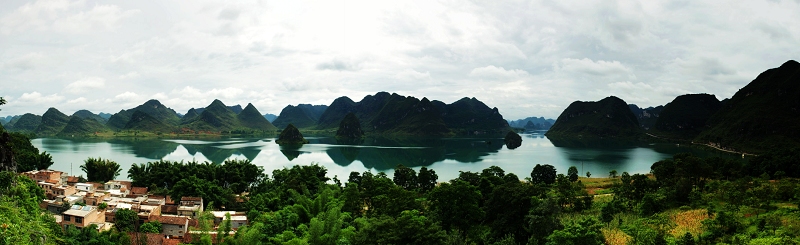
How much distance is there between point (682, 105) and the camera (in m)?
120

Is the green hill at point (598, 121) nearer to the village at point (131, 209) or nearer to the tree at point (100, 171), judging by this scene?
the tree at point (100, 171)

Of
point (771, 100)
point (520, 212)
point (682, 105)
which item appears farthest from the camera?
point (682, 105)

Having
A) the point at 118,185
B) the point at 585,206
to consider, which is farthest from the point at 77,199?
the point at 585,206

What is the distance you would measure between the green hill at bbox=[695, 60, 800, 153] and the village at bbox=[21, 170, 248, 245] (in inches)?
3046

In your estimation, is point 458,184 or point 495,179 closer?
point 458,184

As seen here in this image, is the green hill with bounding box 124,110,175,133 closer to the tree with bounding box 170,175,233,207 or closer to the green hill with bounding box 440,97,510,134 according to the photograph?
the green hill with bounding box 440,97,510,134

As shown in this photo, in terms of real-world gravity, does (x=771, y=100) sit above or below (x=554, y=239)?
above

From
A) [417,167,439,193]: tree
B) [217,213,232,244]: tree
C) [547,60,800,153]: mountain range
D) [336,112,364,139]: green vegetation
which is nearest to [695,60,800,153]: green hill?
[547,60,800,153]: mountain range

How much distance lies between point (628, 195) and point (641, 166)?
3616cm

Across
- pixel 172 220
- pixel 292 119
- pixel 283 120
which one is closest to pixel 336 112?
pixel 292 119

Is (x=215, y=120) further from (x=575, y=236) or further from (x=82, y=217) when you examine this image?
(x=575, y=236)

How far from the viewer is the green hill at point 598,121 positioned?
401ft

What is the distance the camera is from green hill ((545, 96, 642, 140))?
401 feet

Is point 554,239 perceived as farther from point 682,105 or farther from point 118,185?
point 682,105
